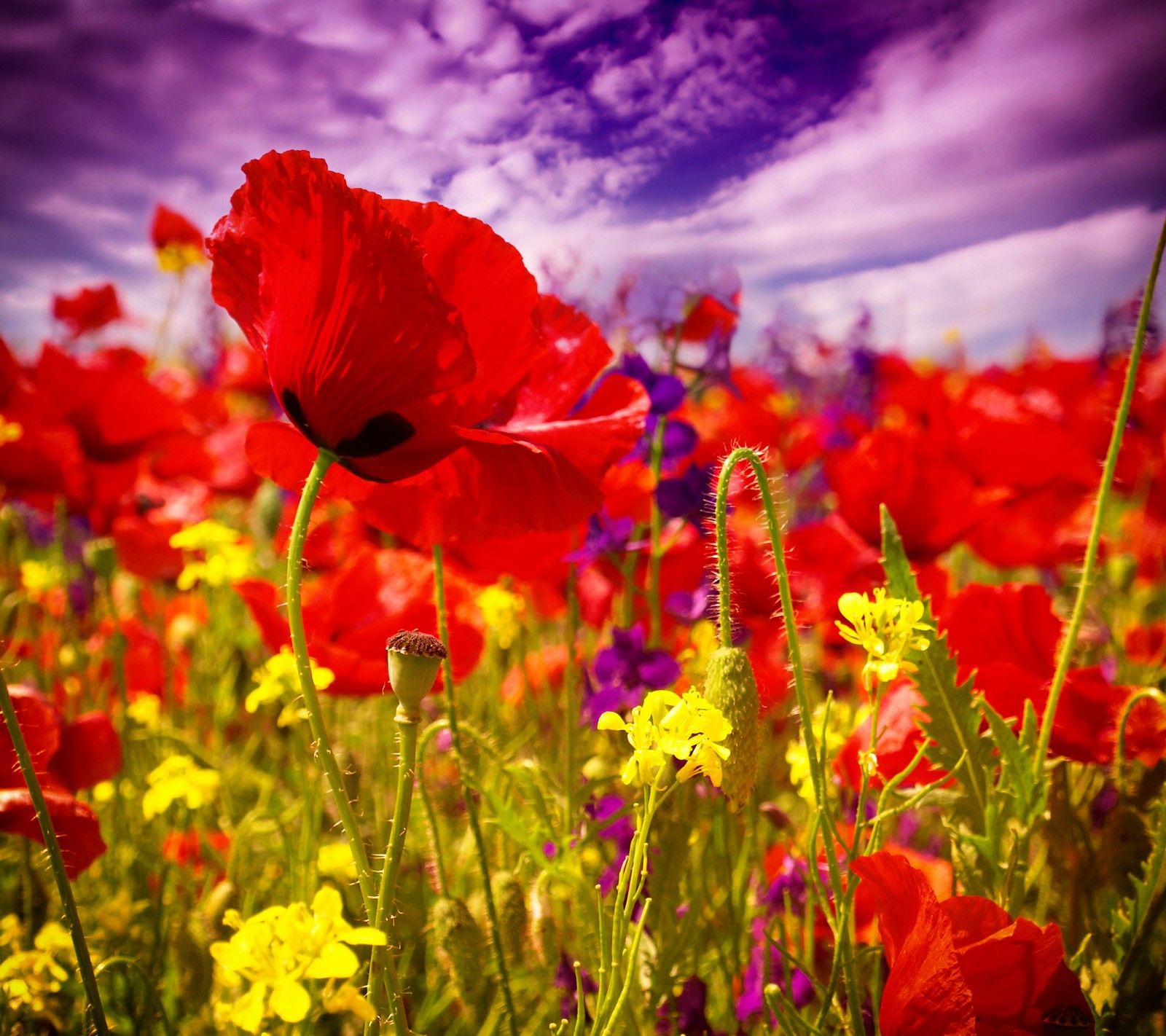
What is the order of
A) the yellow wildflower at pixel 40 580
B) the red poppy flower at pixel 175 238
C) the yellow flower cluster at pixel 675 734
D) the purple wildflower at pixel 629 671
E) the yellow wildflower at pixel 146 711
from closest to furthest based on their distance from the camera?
the yellow flower cluster at pixel 675 734 < the purple wildflower at pixel 629 671 < the yellow wildflower at pixel 146 711 < the yellow wildflower at pixel 40 580 < the red poppy flower at pixel 175 238

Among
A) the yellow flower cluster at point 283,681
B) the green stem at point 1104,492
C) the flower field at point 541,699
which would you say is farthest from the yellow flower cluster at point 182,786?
the green stem at point 1104,492

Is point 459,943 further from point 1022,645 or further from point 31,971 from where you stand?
point 1022,645

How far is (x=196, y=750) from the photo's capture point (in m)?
0.82

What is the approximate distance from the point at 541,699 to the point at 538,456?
71 centimetres

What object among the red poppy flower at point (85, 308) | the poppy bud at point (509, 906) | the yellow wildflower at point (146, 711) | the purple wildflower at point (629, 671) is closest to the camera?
the poppy bud at point (509, 906)

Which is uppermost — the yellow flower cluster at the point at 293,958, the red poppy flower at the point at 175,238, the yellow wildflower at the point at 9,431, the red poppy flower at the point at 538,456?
the red poppy flower at the point at 175,238

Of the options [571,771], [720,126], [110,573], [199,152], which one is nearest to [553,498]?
[571,771]

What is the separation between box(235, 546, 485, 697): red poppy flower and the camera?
688 millimetres

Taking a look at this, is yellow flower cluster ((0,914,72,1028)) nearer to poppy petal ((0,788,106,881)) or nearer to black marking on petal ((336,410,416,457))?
poppy petal ((0,788,106,881))

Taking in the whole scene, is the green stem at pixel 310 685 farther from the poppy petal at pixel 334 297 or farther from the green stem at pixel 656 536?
the green stem at pixel 656 536

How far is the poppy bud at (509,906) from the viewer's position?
1.95 feet

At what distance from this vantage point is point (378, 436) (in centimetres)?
46

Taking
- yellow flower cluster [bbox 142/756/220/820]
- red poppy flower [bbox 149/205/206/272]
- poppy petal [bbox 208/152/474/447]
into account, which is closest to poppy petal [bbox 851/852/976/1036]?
poppy petal [bbox 208/152/474/447]

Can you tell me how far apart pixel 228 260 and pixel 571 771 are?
480 millimetres
